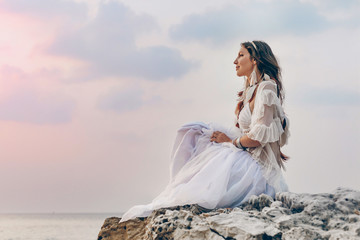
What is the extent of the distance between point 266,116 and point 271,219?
138 cm

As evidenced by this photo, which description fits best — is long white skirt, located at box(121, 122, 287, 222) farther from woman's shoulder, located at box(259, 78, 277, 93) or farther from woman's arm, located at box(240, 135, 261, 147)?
woman's shoulder, located at box(259, 78, 277, 93)

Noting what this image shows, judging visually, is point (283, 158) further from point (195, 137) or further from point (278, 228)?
point (278, 228)

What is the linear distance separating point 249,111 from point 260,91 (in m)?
0.29

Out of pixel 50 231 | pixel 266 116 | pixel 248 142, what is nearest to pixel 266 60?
pixel 266 116

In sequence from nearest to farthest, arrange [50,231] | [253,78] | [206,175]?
[206,175] → [253,78] → [50,231]

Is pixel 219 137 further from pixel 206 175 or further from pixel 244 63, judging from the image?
pixel 244 63

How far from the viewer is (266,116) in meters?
5.04

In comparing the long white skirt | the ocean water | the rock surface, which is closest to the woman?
the long white skirt

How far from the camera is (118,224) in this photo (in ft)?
16.6

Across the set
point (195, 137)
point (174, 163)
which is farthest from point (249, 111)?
point (174, 163)

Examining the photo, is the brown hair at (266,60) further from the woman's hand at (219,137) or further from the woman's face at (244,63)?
the woman's hand at (219,137)

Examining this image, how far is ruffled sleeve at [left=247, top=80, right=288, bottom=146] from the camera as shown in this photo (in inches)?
197

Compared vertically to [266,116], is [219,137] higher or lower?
lower

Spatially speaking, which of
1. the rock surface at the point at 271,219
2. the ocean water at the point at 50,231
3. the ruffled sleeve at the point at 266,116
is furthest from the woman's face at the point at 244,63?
the ocean water at the point at 50,231
